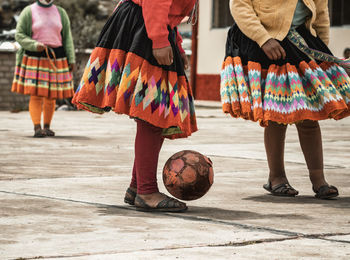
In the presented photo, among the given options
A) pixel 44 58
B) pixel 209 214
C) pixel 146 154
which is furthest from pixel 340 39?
pixel 209 214

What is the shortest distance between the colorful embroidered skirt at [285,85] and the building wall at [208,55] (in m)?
17.5

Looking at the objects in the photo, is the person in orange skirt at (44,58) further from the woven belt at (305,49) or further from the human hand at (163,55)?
the human hand at (163,55)

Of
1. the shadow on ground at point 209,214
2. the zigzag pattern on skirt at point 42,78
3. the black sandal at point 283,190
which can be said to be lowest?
the black sandal at point 283,190

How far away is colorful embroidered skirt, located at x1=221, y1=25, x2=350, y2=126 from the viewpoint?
545 cm

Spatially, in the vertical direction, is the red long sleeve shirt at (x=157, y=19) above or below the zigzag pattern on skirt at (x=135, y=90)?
above

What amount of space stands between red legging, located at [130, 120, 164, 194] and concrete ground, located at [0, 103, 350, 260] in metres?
0.18

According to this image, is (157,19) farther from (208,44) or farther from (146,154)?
(208,44)

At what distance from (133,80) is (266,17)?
1.19 m

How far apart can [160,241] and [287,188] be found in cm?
193

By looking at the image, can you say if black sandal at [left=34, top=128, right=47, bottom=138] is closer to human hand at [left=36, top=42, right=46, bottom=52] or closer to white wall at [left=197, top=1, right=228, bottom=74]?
human hand at [left=36, top=42, right=46, bottom=52]

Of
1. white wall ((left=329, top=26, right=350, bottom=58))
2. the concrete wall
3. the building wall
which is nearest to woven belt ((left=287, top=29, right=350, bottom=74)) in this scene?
white wall ((left=329, top=26, right=350, bottom=58))

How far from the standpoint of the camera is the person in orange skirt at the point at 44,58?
419 inches

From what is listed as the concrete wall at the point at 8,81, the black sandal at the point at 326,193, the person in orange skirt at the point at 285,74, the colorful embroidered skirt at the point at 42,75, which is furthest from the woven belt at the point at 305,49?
the concrete wall at the point at 8,81

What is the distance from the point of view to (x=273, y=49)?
5.48m
